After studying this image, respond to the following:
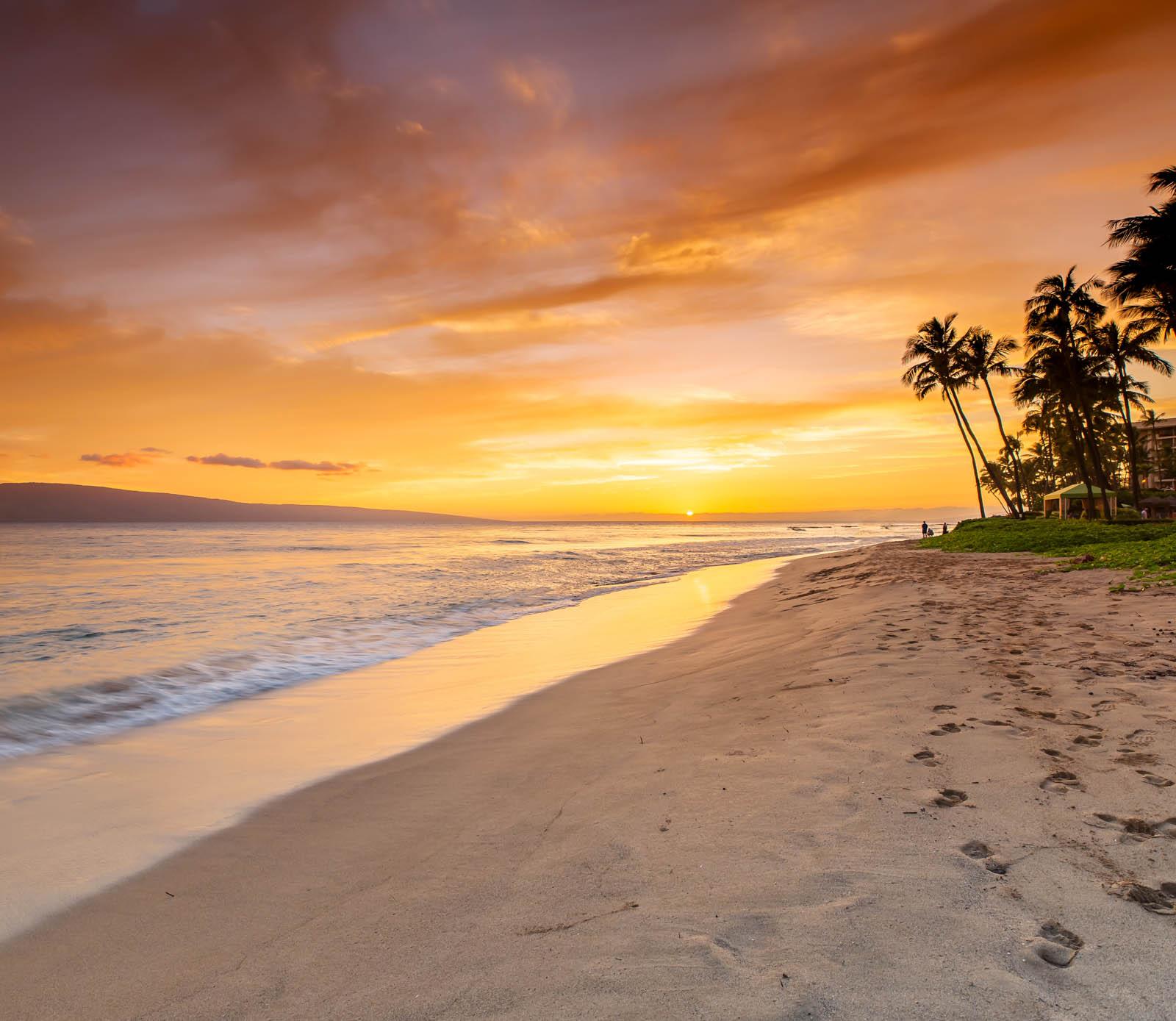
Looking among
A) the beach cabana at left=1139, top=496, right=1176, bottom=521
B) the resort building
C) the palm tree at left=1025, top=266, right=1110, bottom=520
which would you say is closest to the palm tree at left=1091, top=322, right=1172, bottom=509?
the palm tree at left=1025, top=266, right=1110, bottom=520

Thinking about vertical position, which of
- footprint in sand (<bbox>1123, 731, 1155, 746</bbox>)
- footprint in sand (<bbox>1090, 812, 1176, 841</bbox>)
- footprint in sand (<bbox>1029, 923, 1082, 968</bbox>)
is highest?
footprint in sand (<bbox>1123, 731, 1155, 746</bbox>)

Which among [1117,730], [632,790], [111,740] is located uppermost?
[1117,730]

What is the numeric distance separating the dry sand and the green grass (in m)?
A: 7.21

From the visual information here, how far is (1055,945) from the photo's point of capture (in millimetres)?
2355

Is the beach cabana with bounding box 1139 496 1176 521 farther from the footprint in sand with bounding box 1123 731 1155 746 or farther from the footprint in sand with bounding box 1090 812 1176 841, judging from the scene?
the footprint in sand with bounding box 1090 812 1176 841

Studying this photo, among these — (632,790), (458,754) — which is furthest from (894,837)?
(458,754)

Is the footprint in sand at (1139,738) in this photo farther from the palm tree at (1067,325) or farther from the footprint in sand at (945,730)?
the palm tree at (1067,325)

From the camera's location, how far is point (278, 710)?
7.97m

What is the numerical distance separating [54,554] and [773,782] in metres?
57.0

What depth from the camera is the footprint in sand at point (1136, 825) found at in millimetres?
2986

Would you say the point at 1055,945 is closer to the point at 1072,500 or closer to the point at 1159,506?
the point at 1072,500

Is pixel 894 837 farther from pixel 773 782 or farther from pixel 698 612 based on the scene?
pixel 698 612

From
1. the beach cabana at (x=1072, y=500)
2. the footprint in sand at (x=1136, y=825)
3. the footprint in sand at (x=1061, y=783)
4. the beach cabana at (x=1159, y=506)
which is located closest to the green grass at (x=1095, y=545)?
the footprint in sand at (x=1061, y=783)

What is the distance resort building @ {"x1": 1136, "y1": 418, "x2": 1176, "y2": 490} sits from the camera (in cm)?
8175
